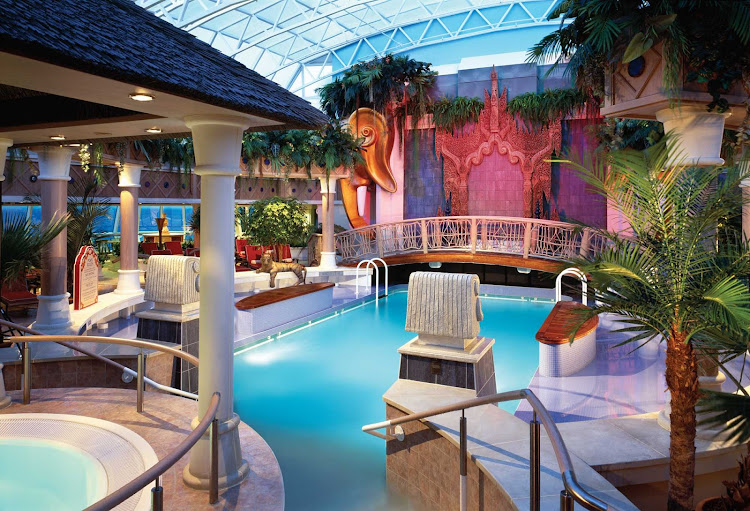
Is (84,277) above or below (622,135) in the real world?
below

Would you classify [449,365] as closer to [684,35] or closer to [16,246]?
[684,35]

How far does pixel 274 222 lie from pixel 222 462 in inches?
429

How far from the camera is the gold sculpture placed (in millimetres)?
18672

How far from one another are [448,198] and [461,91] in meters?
3.39

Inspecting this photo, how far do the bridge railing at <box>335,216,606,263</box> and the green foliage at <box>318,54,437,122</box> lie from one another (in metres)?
3.98

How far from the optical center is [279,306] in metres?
10.5

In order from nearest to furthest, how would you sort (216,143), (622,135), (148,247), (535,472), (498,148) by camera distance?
(535,472), (216,143), (622,135), (498,148), (148,247)

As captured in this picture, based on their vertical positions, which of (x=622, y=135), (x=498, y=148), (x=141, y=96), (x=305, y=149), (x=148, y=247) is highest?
(x=498, y=148)

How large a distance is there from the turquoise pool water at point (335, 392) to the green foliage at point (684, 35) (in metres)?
3.80

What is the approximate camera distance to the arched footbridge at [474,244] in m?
14.6

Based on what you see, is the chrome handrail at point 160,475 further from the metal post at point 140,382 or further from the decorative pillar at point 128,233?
the decorative pillar at point 128,233

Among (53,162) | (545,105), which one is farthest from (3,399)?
(545,105)

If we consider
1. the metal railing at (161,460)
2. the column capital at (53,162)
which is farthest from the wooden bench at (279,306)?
the metal railing at (161,460)

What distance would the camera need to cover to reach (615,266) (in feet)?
11.3
